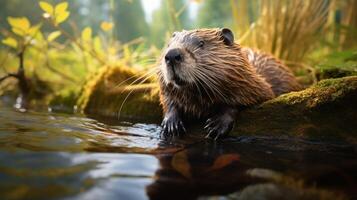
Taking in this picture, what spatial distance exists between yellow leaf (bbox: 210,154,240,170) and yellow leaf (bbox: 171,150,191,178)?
116mm

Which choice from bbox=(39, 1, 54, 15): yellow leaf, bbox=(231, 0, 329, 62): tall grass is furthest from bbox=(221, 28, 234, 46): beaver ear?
bbox=(231, 0, 329, 62): tall grass

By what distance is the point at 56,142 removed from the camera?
2178 millimetres

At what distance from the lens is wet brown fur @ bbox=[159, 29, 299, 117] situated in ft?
9.54

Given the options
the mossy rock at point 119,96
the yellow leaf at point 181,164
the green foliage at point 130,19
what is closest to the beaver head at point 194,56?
the yellow leaf at point 181,164

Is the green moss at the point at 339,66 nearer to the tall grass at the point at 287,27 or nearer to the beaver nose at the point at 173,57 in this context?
the beaver nose at the point at 173,57

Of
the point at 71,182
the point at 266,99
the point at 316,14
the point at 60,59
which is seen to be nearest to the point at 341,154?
the point at 266,99

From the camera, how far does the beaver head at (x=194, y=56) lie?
8.80 ft

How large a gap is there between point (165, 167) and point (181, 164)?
100mm

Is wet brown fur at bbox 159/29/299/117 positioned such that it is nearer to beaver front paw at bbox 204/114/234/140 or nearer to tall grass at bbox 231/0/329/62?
beaver front paw at bbox 204/114/234/140

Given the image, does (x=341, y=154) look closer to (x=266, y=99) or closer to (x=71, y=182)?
(x=266, y=99)

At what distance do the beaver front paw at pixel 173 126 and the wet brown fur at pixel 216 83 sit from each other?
0.13m

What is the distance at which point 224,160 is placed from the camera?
202cm

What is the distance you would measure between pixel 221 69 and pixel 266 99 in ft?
1.57

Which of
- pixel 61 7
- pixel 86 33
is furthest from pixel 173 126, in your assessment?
pixel 86 33
